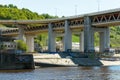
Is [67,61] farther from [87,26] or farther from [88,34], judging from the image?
[88,34]

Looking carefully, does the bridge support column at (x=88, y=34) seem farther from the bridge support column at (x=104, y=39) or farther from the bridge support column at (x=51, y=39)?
the bridge support column at (x=51, y=39)

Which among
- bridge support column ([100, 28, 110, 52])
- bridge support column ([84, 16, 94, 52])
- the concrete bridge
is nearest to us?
the concrete bridge

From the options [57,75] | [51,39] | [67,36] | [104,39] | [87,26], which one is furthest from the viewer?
[51,39]

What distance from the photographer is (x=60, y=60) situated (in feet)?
424

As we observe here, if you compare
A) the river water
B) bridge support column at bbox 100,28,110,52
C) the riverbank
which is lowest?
the river water

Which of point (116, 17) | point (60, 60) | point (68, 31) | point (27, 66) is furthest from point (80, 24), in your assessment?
point (27, 66)

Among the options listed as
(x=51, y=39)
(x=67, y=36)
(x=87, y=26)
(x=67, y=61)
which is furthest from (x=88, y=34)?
(x=51, y=39)

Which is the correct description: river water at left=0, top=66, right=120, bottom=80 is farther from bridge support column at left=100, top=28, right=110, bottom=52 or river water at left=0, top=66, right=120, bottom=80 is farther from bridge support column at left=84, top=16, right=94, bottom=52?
bridge support column at left=100, top=28, right=110, bottom=52

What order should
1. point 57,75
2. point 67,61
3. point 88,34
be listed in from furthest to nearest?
point 88,34
point 67,61
point 57,75

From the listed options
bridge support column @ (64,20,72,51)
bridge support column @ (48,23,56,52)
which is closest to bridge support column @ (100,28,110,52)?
bridge support column @ (64,20,72,51)

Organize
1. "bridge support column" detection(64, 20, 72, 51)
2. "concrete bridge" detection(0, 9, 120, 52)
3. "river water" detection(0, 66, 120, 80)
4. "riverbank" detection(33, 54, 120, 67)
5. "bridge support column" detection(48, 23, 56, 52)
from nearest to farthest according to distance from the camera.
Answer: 1. "river water" detection(0, 66, 120, 80)
2. "riverbank" detection(33, 54, 120, 67)
3. "concrete bridge" detection(0, 9, 120, 52)
4. "bridge support column" detection(64, 20, 72, 51)
5. "bridge support column" detection(48, 23, 56, 52)

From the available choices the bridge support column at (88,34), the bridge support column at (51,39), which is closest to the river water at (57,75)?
the bridge support column at (88,34)

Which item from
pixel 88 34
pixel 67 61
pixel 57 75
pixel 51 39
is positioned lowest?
pixel 57 75

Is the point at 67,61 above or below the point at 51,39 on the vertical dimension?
below
